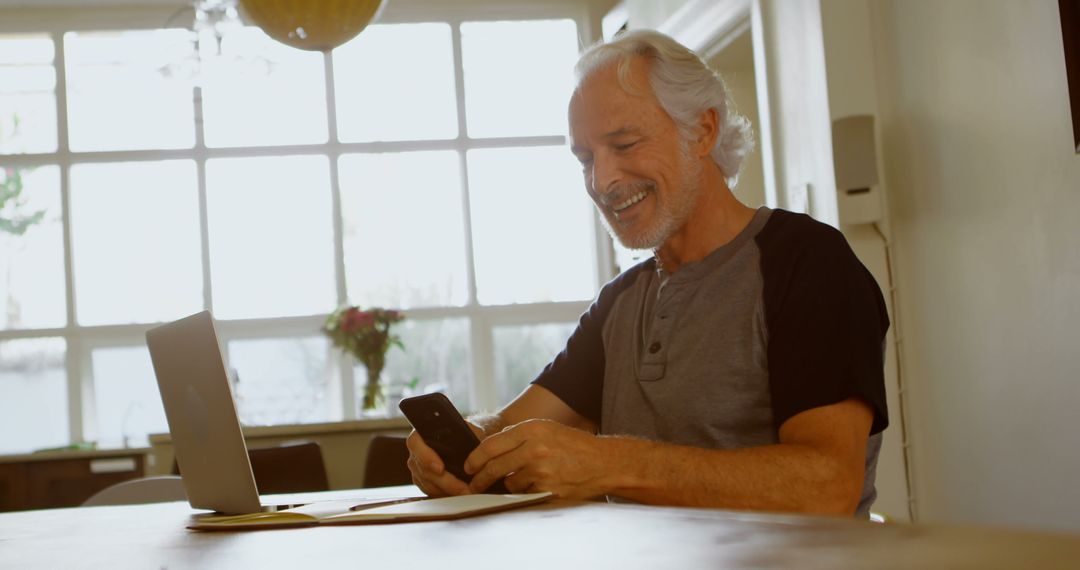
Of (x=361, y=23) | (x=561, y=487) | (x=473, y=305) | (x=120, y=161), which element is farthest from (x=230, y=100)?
(x=561, y=487)

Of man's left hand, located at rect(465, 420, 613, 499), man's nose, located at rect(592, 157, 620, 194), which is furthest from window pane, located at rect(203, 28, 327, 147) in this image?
man's left hand, located at rect(465, 420, 613, 499)

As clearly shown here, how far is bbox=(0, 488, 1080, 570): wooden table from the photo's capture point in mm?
650

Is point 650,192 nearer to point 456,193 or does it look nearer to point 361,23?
point 361,23

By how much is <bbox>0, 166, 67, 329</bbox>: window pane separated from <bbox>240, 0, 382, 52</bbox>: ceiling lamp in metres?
5.68

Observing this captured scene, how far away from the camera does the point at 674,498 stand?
146 centimetres

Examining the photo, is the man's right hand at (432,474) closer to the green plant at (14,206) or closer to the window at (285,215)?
the window at (285,215)

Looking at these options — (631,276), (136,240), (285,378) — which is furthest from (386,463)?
(136,240)

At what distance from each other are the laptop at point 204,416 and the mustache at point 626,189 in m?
0.77

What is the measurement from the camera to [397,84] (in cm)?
809

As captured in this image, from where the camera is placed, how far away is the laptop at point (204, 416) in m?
1.52

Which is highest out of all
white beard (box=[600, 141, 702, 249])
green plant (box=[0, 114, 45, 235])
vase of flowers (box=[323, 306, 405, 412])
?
green plant (box=[0, 114, 45, 235])

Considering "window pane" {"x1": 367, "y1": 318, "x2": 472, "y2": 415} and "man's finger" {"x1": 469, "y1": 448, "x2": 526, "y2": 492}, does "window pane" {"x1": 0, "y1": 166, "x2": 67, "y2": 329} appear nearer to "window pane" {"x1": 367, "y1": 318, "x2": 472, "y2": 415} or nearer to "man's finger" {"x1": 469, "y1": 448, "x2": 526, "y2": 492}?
"window pane" {"x1": 367, "y1": 318, "x2": 472, "y2": 415}

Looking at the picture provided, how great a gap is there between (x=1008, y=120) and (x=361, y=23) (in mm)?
1618

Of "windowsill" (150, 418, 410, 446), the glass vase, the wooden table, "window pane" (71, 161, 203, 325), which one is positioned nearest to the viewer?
the wooden table
